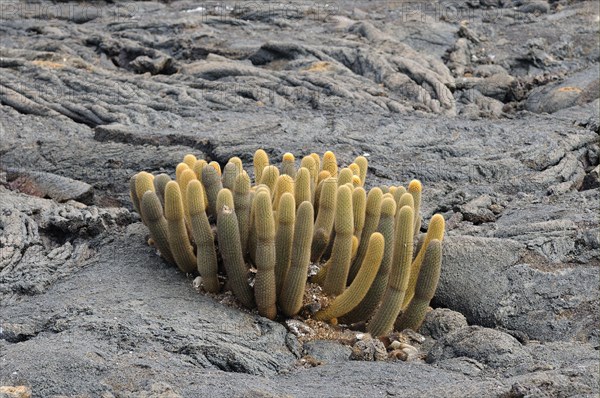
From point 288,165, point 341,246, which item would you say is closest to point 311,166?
point 288,165

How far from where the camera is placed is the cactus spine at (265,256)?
5488 millimetres

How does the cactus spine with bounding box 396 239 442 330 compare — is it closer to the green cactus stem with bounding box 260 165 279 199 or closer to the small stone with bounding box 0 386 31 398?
the green cactus stem with bounding box 260 165 279 199

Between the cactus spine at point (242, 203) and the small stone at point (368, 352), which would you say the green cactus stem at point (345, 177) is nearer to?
the cactus spine at point (242, 203)

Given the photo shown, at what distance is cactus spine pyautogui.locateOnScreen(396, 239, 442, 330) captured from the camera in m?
5.63

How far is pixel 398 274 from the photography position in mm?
5641

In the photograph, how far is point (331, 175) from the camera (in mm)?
6719

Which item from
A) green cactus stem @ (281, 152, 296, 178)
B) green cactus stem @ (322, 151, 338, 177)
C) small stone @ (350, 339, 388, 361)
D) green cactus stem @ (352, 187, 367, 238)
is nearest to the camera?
small stone @ (350, 339, 388, 361)

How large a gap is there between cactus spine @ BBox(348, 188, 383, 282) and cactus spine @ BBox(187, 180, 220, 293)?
0.99 m

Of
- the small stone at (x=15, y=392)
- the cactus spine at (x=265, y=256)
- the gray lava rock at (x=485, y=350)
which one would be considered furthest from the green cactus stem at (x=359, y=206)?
the small stone at (x=15, y=392)

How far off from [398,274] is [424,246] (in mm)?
398

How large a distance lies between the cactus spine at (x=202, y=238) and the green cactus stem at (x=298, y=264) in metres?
0.51

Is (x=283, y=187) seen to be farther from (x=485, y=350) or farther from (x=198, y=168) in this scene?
(x=485, y=350)

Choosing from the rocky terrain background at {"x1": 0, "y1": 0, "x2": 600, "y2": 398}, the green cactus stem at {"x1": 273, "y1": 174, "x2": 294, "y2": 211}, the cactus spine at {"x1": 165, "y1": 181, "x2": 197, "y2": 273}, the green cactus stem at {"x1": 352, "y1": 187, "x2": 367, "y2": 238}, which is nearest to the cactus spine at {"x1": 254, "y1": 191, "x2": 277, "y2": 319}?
the rocky terrain background at {"x1": 0, "y1": 0, "x2": 600, "y2": 398}

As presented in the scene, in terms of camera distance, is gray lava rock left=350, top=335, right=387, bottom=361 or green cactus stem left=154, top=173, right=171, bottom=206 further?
green cactus stem left=154, top=173, right=171, bottom=206
